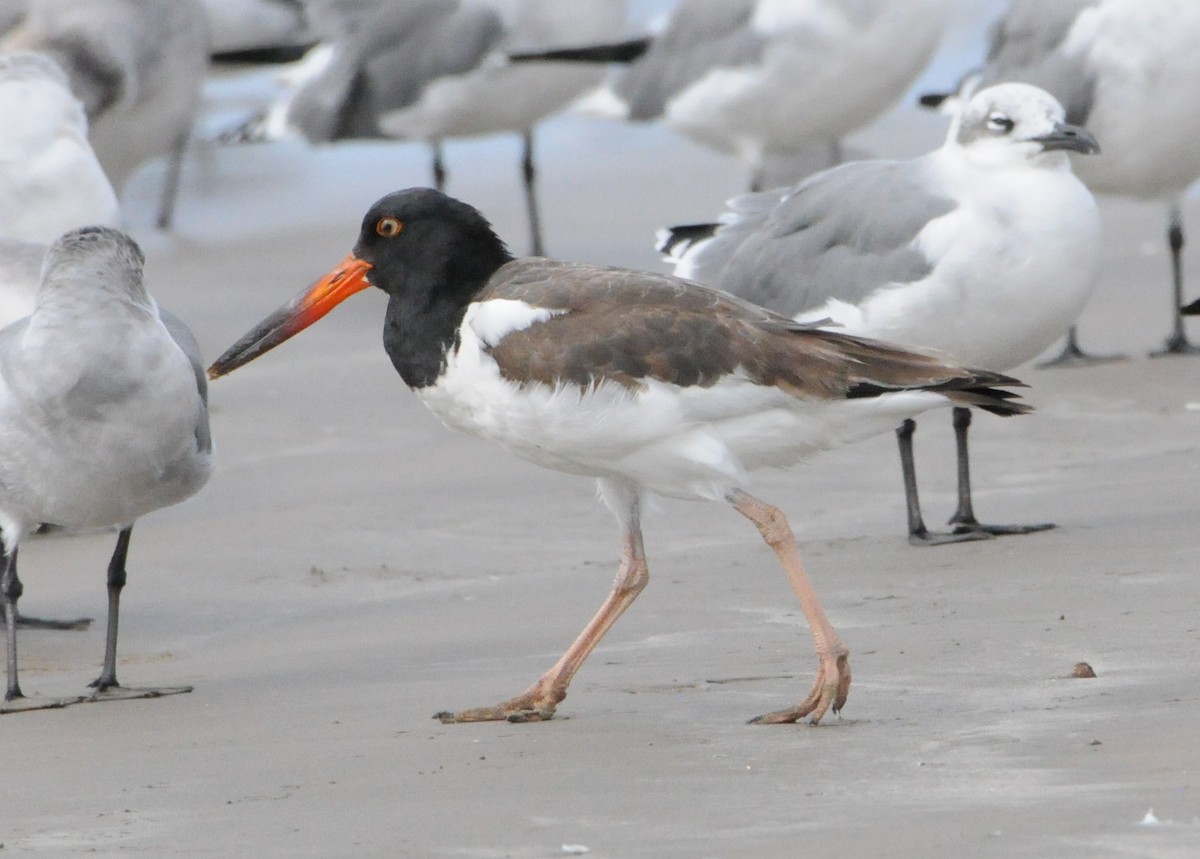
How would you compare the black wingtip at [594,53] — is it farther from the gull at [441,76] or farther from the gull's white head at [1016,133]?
the gull's white head at [1016,133]

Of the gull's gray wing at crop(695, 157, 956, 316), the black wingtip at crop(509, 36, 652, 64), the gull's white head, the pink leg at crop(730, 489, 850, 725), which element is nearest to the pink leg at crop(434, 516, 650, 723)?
the pink leg at crop(730, 489, 850, 725)

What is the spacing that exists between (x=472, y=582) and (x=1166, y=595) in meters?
2.43

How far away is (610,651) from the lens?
6270mm

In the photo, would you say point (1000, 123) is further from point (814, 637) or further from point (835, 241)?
point (814, 637)

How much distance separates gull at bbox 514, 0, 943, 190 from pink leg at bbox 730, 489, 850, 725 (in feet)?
25.8

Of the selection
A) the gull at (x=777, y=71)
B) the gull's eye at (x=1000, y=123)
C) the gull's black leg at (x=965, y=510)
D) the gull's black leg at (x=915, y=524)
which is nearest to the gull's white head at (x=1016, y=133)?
the gull's eye at (x=1000, y=123)

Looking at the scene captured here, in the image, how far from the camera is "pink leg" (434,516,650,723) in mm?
5438

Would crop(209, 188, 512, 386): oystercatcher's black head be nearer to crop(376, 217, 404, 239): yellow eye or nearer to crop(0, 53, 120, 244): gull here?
crop(376, 217, 404, 239): yellow eye

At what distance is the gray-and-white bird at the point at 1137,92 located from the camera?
10.7 m

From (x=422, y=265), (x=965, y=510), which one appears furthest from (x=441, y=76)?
(x=422, y=265)

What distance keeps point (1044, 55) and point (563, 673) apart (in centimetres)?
656

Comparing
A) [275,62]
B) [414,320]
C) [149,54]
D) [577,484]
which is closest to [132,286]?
[414,320]

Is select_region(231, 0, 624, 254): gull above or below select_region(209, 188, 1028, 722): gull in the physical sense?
below

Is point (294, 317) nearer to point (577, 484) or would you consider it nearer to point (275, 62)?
point (577, 484)
